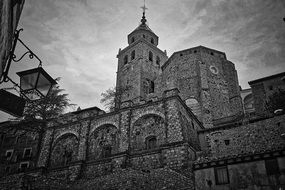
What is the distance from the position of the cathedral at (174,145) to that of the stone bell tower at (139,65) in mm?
7829

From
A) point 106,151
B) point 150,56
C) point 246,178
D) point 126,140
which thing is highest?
point 150,56

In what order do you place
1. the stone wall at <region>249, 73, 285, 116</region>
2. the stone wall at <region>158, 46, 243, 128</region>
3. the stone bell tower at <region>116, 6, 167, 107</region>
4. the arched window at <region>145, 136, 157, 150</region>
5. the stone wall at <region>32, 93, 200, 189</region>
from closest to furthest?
1. the stone wall at <region>32, 93, 200, 189</region>
2. the arched window at <region>145, 136, 157, 150</region>
3. the stone wall at <region>249, 73, 285, 116</region>
4. the stone wall at <region>158, 46, 243, 128</region>
5. the stone bell tower at <region>116, 6, 167, 107</region>

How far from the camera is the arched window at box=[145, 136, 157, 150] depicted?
73.4ft

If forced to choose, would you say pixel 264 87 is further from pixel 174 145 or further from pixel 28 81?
pixel 28 81

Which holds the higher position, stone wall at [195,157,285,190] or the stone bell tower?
the stone bell tower

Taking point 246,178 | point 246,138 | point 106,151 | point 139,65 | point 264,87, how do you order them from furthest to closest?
point 139,65 → point 264,87 → point 106,151 → point 246,138 → point 246,178

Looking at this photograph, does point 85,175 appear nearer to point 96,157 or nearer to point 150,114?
point 96,157

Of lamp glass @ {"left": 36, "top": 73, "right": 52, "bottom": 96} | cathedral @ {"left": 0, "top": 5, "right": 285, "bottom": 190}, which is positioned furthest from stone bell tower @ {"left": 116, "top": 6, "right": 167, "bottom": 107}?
lamp glass @ {"left": 36, "top": 73, "right": 52, "bottom": 96}

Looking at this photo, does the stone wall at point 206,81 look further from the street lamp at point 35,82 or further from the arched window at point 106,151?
the street lamp at point 35,82

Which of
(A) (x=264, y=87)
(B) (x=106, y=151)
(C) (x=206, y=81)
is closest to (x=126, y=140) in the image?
(B) (x=106, y=151)

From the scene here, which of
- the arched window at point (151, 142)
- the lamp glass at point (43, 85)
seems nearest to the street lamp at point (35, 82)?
the lamp glass at point (43, 85)

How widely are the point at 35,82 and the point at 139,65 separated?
38.1 m

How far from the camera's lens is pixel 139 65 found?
4397 cm

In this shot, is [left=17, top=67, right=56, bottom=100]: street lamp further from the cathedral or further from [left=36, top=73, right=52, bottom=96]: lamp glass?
the cathedral
